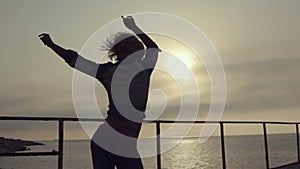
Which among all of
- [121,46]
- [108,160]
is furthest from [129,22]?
[108,160]

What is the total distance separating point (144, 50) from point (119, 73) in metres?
0.30

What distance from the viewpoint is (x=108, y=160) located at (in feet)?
12.4

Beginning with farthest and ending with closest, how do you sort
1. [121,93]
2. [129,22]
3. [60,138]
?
[60,138]
[129,22]
[121,93]

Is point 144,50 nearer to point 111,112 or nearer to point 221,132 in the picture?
point 111,112

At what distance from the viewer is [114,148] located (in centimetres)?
380

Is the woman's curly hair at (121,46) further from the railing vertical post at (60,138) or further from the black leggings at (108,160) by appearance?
the railing vertical post at (60,138)

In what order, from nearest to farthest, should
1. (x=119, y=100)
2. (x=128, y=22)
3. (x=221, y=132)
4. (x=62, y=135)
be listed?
(x=119, y=100), (x=128, y=22), (x=62, y=135), (x=221, y=132)

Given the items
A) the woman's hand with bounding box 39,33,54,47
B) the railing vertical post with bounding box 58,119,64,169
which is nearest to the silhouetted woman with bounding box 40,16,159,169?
the woman's hand with bounding box 39,33,54,47

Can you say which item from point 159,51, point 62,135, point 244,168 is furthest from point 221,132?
point 244,168

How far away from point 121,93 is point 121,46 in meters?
0.37

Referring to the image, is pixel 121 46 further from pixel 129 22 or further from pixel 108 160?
pixel 108 160

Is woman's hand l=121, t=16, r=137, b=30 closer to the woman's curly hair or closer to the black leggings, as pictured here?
the woman's curly hair

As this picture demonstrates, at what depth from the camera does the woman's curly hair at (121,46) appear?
3.81 metres

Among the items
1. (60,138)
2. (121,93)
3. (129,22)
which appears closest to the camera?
(121,93)
